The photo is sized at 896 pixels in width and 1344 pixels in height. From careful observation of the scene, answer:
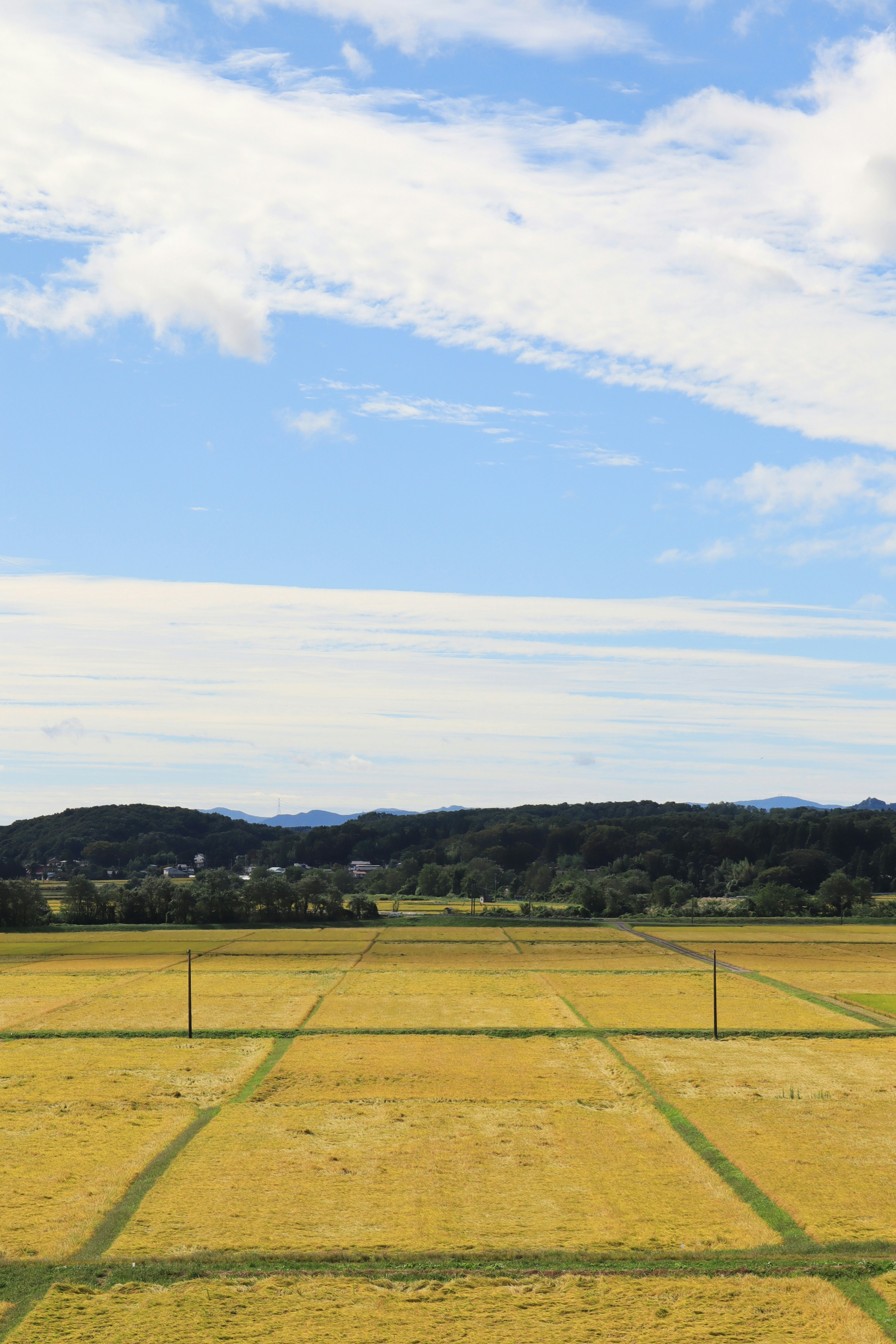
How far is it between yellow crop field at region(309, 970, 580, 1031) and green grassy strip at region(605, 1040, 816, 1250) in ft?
65.6

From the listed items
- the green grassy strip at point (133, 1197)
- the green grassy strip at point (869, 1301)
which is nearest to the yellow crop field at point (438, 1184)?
the green grassy strip at point (133, 1197)

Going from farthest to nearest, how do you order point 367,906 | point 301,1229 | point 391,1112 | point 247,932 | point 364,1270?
1. point 367,906
2. point 247,932
3. point 391,1112
4. point 301,1229
5. point 364,1270

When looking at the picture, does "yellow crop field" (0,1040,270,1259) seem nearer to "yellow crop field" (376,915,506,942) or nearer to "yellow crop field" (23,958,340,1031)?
"yellow crop field" (23,958,340,1031)

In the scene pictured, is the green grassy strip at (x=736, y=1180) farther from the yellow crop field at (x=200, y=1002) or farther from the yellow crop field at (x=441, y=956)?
the yellow crop field at (x=441, y=956)

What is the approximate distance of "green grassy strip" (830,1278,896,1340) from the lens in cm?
2367

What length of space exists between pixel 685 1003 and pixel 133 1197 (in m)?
46.4

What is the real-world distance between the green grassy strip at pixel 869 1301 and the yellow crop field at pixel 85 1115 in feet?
62.2

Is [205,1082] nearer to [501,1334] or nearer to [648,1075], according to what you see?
[648,1075]

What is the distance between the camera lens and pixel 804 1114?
1626 inches

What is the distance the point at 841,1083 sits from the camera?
154 feet

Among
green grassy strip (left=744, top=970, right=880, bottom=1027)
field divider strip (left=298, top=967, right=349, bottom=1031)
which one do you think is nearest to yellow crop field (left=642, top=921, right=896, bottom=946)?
green grassy strip (left=744, top=970, right=880, bottom=1027)

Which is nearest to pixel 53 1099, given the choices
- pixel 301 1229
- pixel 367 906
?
pixel 301 1229

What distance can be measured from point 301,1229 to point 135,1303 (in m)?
5.40

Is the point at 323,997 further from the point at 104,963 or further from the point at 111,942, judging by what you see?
the point at 111,942
